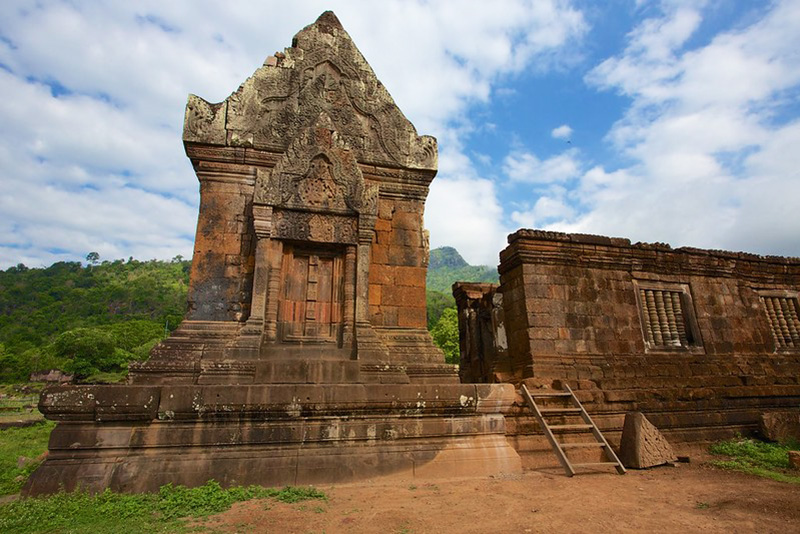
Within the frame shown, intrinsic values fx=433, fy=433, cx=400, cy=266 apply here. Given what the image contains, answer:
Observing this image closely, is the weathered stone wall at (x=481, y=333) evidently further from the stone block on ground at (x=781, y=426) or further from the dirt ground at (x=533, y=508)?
the stone block on ground at (x=781, y=426)

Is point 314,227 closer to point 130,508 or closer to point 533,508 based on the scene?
point 130,508

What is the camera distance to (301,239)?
580 centimetres

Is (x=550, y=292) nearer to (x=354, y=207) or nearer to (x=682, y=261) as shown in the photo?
(x=682, y=261)

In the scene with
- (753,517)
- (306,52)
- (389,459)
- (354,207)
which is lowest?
(753,517)

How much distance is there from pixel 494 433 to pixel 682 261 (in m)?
6.63

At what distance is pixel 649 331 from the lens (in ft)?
28.6

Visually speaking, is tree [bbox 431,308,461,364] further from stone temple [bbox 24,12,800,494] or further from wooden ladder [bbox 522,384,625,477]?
wooden ladder [bbox 522,384,625,477]

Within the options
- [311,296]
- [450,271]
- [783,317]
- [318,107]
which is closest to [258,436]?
[311,296]

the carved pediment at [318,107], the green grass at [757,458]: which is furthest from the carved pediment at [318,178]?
the green grass at [757,458]

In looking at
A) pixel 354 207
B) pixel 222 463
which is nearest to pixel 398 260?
pixel 354 207

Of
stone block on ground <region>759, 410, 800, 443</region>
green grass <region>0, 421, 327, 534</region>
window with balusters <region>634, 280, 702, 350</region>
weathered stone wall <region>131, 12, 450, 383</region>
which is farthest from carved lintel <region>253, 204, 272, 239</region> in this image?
stone block on ground <region>759, 410, 800, 443</region>

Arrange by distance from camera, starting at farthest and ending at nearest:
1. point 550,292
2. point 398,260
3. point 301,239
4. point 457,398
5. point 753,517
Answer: point 550,292 → point 398,260 → point 301,239 → point 457,398 → point 753,517

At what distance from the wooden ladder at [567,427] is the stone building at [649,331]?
66 centimetres

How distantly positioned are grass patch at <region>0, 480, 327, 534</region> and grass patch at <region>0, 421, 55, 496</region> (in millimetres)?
1375
